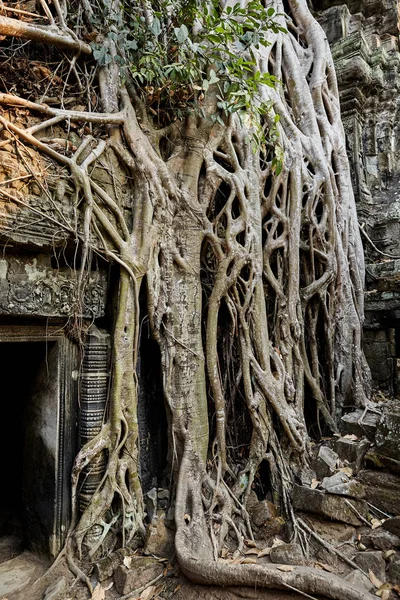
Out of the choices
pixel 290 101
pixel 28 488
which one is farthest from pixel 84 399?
→ pixel 290 101

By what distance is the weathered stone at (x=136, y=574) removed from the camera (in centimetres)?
240

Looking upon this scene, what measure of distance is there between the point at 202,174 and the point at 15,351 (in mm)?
2198

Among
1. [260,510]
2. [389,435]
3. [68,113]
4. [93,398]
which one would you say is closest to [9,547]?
[93,398]

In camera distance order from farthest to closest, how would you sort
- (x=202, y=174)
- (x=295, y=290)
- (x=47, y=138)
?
1. (x=295, y=290)
2. (x=202, y=174)
3. (x=47, y=138)

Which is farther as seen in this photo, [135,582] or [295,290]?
[295,290]

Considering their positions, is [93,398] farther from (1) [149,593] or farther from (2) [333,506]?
(2) [333,506]

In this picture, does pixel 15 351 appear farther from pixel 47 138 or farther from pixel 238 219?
pixel 238 219

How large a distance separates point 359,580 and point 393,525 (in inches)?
22.1

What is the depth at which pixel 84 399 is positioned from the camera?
2.83m

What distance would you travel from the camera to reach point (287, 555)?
7.92 ft

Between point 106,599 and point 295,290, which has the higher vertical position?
point 295,290

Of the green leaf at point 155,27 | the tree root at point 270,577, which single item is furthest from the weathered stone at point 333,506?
the green leaf at point 155,27

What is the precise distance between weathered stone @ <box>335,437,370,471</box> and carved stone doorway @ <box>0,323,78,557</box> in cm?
218

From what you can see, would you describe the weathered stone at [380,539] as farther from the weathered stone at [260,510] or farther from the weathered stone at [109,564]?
the weathered stone at [109,564]
